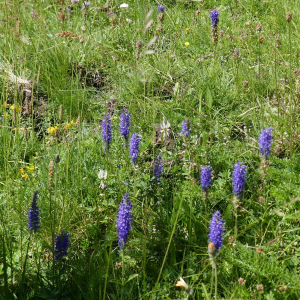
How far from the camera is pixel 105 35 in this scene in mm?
3895

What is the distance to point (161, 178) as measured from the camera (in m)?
2.11

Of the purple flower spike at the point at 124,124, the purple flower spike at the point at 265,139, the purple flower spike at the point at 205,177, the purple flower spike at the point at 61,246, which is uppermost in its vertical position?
the purple flower spike at the point at 265,139

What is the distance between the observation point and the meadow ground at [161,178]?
1633 millimetres

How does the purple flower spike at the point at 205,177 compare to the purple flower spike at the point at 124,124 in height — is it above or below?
below

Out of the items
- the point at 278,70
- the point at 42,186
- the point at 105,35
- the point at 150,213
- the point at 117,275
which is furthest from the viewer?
the point at 105,35

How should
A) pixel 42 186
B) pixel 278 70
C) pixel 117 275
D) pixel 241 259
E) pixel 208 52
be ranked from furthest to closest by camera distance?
pixel 208 52
pixel 278 70
pixel 42 186
pixel 117 275
pixel 241 259

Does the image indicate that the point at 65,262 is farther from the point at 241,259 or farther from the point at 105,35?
the point at 105,35

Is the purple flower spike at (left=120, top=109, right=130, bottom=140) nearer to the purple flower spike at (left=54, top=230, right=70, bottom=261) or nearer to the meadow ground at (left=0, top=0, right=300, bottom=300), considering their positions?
the meadow ground at (left=0, top=0, right=300, bottom=300)

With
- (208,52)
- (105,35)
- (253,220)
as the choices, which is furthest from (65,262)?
(105,35)

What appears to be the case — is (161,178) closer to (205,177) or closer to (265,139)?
(205,177)

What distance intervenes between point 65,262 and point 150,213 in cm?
46

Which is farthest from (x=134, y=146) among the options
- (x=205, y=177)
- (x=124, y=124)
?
(x=205, y=177)

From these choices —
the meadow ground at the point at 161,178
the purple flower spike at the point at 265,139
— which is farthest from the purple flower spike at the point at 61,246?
the purple flower spike at the point at 265,139

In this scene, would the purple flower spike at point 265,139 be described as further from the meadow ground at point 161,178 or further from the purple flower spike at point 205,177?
the purple flower spike at point 205,177
